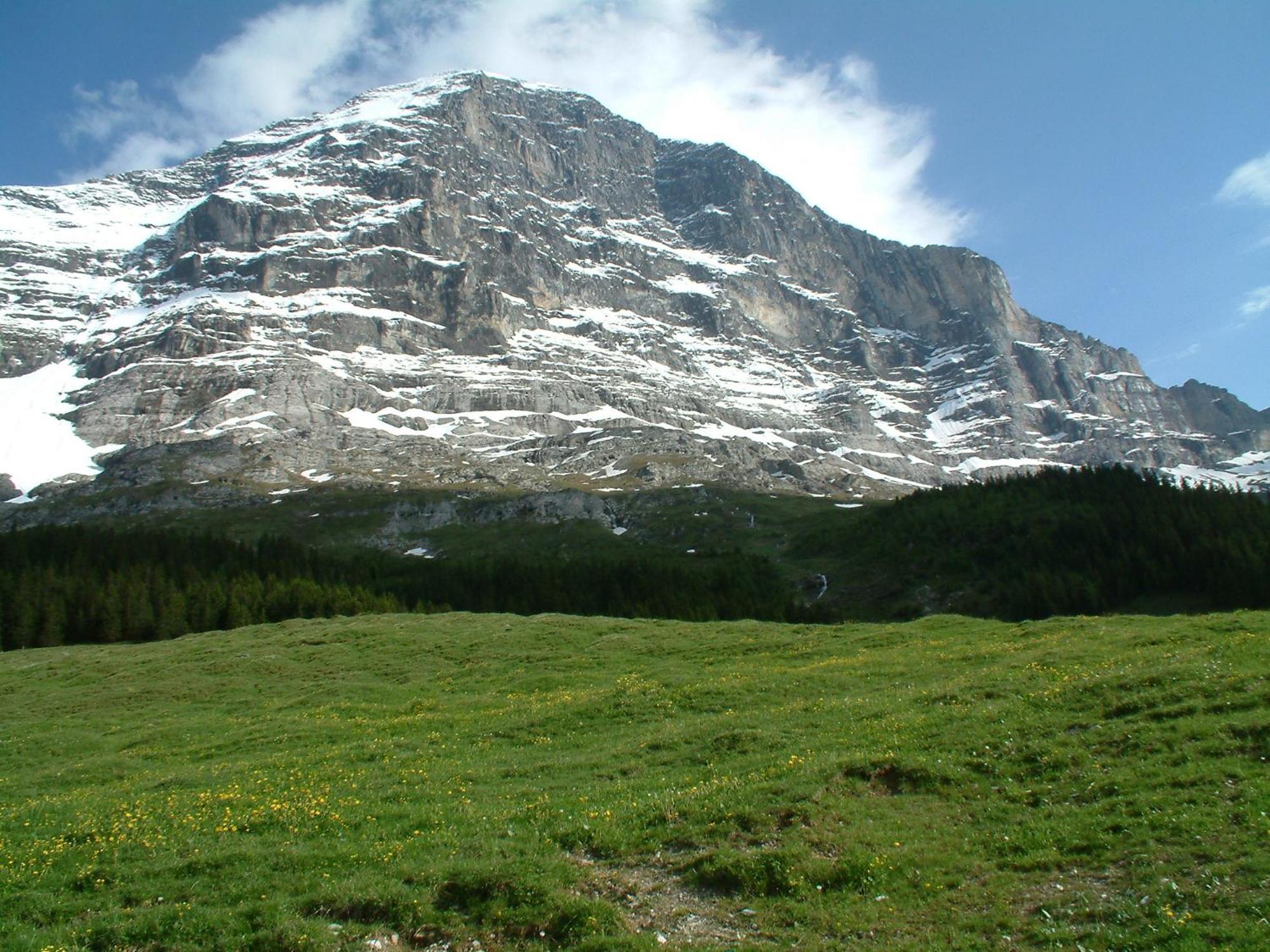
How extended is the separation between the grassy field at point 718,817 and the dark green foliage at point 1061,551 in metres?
61.3

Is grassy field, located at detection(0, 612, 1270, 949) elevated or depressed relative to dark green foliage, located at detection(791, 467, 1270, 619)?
depressed

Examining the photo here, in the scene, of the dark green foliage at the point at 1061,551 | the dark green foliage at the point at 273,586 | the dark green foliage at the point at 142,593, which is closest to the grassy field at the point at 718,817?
the dark green foliage at the point at 142,593

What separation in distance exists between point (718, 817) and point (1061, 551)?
9877 centimetres

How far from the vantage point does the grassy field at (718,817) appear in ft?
39.5

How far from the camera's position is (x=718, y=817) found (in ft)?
52.4

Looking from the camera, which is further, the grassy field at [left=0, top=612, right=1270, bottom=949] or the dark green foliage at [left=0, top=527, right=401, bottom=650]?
the dark green foliage at [left=0, top=527, right=401, bottom=650]

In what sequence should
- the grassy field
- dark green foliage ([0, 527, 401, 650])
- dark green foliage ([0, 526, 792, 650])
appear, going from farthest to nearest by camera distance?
dark green foliage ([0, 526, 792, 650])
dark green foliage ([0, 527, 401, 650])
the grassy field

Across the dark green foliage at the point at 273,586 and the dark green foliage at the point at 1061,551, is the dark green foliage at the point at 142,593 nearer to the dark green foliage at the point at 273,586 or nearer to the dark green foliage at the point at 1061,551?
the dark green foliage at the point at 273,586

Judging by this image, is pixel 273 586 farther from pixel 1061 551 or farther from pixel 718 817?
pixel 1061 551

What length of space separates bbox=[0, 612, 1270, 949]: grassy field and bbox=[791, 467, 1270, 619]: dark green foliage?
6129 cm

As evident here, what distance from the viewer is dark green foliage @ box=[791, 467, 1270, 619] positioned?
3342 inches

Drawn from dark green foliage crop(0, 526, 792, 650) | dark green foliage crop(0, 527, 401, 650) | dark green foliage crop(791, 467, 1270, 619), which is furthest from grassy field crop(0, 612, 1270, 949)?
dark green foliage crop(791, 467, 1270, 619)

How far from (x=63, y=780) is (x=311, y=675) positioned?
18.9 meters

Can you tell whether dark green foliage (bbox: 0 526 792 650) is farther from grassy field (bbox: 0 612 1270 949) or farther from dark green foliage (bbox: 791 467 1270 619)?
grassy field (bbox: 0 612 1270 949)
